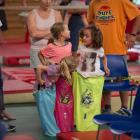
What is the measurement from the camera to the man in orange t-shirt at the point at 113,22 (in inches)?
145

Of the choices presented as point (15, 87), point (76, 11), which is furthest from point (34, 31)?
point (76, 11)

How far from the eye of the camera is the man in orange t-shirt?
3691 millimetres

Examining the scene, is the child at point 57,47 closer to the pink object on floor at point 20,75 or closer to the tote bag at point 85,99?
the tote bag at point 85,99

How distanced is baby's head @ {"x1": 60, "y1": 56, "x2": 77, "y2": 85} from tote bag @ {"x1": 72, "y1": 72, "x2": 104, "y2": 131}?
0.13 m

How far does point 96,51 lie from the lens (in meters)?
3.32

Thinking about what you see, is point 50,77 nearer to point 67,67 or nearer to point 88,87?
point 67,67

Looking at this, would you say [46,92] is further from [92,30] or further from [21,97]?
[21,97]

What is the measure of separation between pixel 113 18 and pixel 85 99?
1084 mm

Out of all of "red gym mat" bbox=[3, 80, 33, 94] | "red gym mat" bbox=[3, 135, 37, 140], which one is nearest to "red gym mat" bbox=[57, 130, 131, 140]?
"red gym mat" bbox=[3, 135, 37, 140]

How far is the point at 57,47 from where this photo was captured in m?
3.28

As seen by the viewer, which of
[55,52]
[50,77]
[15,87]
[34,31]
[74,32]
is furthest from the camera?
[74,32]

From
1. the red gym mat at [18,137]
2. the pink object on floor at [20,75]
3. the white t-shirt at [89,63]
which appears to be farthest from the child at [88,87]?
the pink object on floor at [20,75]

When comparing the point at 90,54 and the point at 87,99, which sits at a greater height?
the point at 90,54

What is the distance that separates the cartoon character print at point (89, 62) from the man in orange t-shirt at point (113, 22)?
543mm
